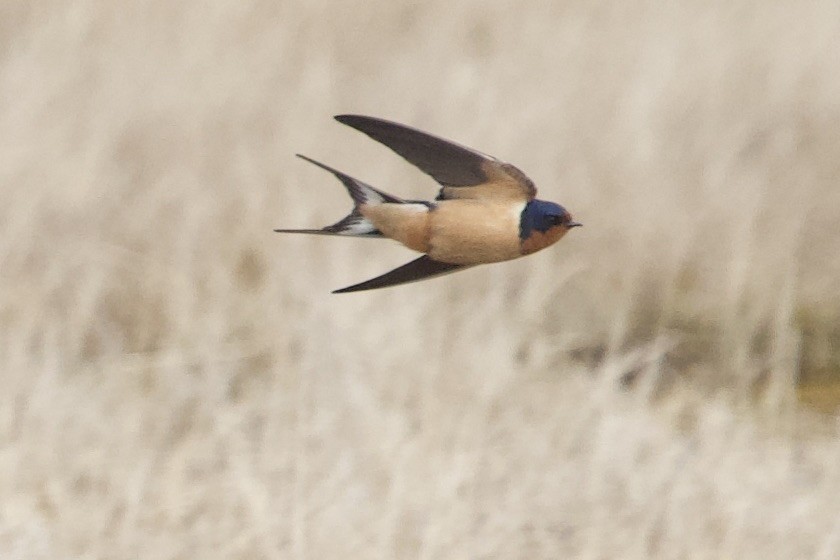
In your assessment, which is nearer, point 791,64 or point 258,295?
point 258,295

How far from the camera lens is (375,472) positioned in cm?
281

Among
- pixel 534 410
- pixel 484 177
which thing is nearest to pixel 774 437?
pixel 534 410

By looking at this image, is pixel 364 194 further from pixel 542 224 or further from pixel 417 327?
pixel 417 327

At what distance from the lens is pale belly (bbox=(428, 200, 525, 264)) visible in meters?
0.32

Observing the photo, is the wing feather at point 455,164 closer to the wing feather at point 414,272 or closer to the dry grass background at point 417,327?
the wing feather at point 414,272

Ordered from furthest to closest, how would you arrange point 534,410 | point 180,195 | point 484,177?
point 180,195
point 534,410
point 484,177

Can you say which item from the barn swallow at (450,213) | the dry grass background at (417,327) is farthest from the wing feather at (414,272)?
the dry grass background at (417,327)

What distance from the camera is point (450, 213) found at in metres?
0.33

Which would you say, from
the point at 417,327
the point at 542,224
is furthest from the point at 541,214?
the point at 417,327

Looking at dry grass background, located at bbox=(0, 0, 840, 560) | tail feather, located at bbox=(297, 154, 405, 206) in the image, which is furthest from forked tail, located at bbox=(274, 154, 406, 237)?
dry grass background, located at bbox=(0, 0, 840, 560)

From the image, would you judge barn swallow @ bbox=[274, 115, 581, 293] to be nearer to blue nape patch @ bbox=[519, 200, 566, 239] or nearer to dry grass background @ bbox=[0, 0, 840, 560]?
blue nape patch @ bbox=[519, 200, 566, 239]

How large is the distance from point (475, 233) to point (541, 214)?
1.4 inches

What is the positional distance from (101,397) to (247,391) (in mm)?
352

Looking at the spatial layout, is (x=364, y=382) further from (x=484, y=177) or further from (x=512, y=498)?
(x=484, y=177)
